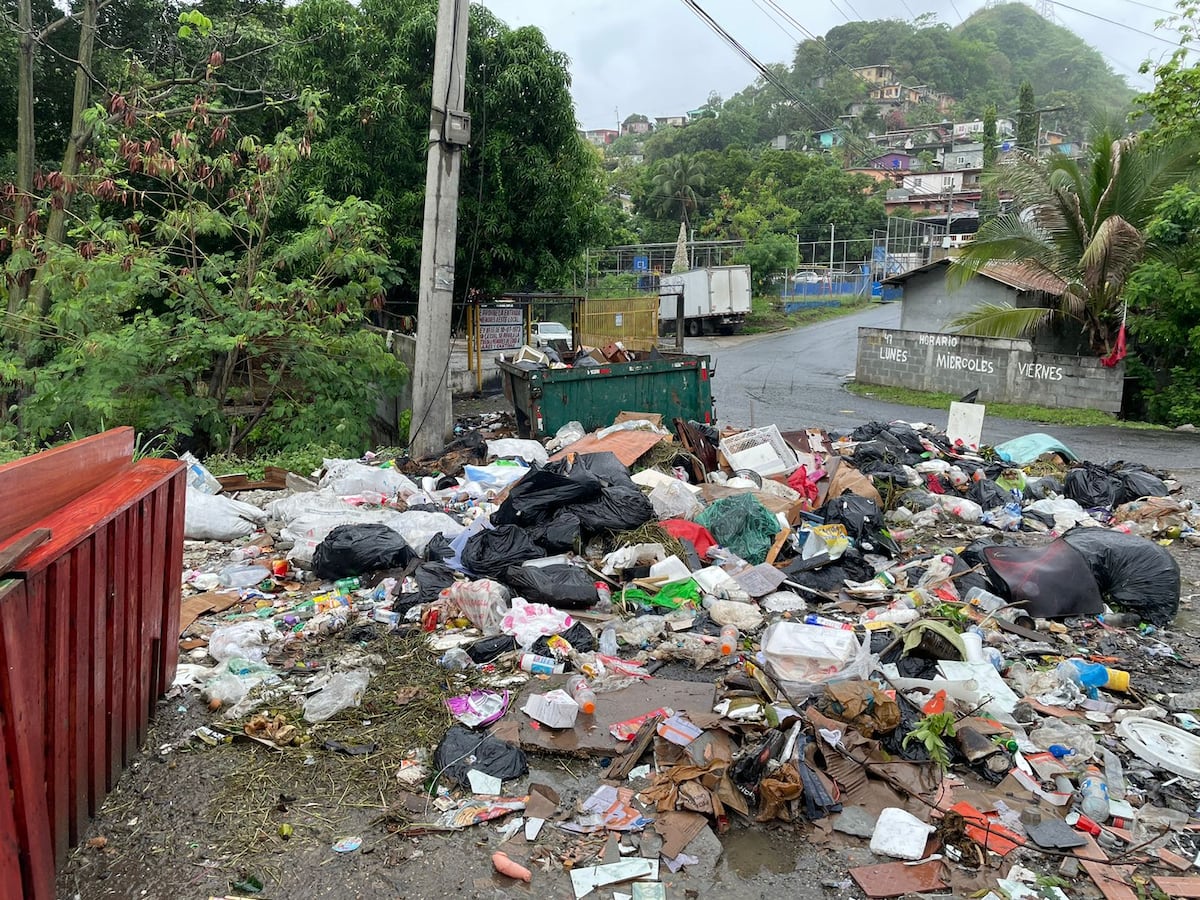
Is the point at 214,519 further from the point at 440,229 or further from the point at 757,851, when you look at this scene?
the point at 757,851

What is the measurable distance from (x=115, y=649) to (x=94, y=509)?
573 millimetres

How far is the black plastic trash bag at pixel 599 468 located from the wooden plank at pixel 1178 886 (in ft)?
14.4

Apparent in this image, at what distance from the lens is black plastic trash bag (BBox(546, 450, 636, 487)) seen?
7.01 m

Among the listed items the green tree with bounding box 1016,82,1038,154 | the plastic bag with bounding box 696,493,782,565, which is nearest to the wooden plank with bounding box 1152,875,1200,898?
the plastic bag with bounding box 696,493,782,565

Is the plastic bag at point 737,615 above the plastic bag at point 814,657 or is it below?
below

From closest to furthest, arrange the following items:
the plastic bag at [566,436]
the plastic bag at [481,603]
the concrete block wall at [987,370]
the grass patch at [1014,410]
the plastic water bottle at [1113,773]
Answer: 1. the plastic water bottle at [1113,773]
2. the plastic bag at [481,603]
3. the plastic bag at [566,436]
4. the grass patch at [1014,410]
5. the concrete block wall at [987,370]

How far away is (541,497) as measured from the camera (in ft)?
20.9

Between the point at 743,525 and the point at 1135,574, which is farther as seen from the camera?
the point at 743,525

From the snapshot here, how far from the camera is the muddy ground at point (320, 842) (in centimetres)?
300

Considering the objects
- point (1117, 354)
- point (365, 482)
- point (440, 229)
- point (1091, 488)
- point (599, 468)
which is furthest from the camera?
point (1117, 354)

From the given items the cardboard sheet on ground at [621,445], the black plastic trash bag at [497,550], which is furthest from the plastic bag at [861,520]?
the black plastic trash bag at [497,550]

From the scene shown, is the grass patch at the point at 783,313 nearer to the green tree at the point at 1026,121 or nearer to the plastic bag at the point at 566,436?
the green tree at the point at 1026,121

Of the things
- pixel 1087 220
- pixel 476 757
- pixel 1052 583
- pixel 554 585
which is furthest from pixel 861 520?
pixel 1087 220

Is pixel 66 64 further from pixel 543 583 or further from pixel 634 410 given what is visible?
pixel 543 583
